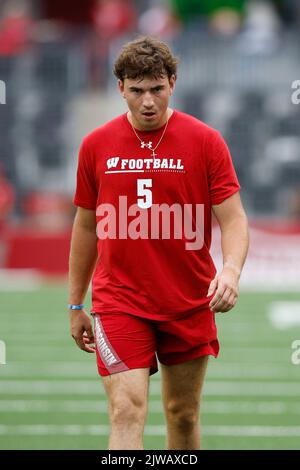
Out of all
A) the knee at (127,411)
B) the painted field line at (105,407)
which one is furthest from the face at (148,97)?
the painted field line at (105,407)

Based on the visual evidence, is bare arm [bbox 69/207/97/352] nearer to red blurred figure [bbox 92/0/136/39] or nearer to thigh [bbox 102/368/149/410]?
thigh [bbox 102/368/149/410]

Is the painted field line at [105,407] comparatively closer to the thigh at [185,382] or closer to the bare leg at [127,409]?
the thigh at [185,382]

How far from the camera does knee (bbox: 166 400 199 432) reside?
6.45 m

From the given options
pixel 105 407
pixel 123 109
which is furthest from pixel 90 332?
pixel 123 109

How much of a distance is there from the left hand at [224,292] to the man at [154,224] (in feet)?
0.21

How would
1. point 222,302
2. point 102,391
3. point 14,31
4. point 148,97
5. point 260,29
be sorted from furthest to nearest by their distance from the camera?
point 14,31 < point 260,29 < point 102,391 < point 148,97 < point 222,302

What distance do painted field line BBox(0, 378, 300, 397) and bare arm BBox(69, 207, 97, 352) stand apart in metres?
3.35

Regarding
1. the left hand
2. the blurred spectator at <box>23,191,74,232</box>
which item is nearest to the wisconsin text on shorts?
the left hand

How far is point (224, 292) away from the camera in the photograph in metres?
5.91

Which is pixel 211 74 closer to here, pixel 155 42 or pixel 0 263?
pixel 0 263

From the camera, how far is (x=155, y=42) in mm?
6156

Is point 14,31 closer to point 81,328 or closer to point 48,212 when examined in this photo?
point 48,212

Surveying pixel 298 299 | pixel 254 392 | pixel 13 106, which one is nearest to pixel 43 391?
pixel 254 392

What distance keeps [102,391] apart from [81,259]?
3.67m
